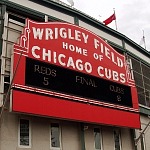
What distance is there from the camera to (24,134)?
14.0 m

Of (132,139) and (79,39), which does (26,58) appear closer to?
(79,39)

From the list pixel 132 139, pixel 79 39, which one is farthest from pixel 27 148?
pixel 132 139

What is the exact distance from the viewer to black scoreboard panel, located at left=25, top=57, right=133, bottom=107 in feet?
46.6

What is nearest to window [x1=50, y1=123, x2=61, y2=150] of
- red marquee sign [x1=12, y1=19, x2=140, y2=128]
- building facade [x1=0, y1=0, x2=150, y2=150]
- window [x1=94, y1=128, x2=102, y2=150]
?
building facade [x1=0, y1=0, x2=150, y2=150]

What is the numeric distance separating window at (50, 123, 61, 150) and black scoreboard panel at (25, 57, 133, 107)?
5.68 feet

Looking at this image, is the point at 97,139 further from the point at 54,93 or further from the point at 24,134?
the point at 24,134

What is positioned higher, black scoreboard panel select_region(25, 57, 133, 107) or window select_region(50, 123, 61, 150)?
black scoreboard panel select_region(25, 57, 133, 107)

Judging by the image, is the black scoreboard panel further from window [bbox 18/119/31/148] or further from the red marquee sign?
window [bbox 18/119/31/148]

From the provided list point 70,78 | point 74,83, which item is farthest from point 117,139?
point 70,78

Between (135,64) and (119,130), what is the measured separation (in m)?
6.43

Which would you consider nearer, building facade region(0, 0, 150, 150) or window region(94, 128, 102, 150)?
building facade region(0, 0, 150, 150)

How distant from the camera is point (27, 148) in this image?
1373 centimetres

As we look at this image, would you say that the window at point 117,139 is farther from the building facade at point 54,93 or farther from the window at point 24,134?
the window at point 24,134

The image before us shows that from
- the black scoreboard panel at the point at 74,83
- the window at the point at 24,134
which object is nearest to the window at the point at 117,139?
the black scoreboard panel at the point at 74,83
